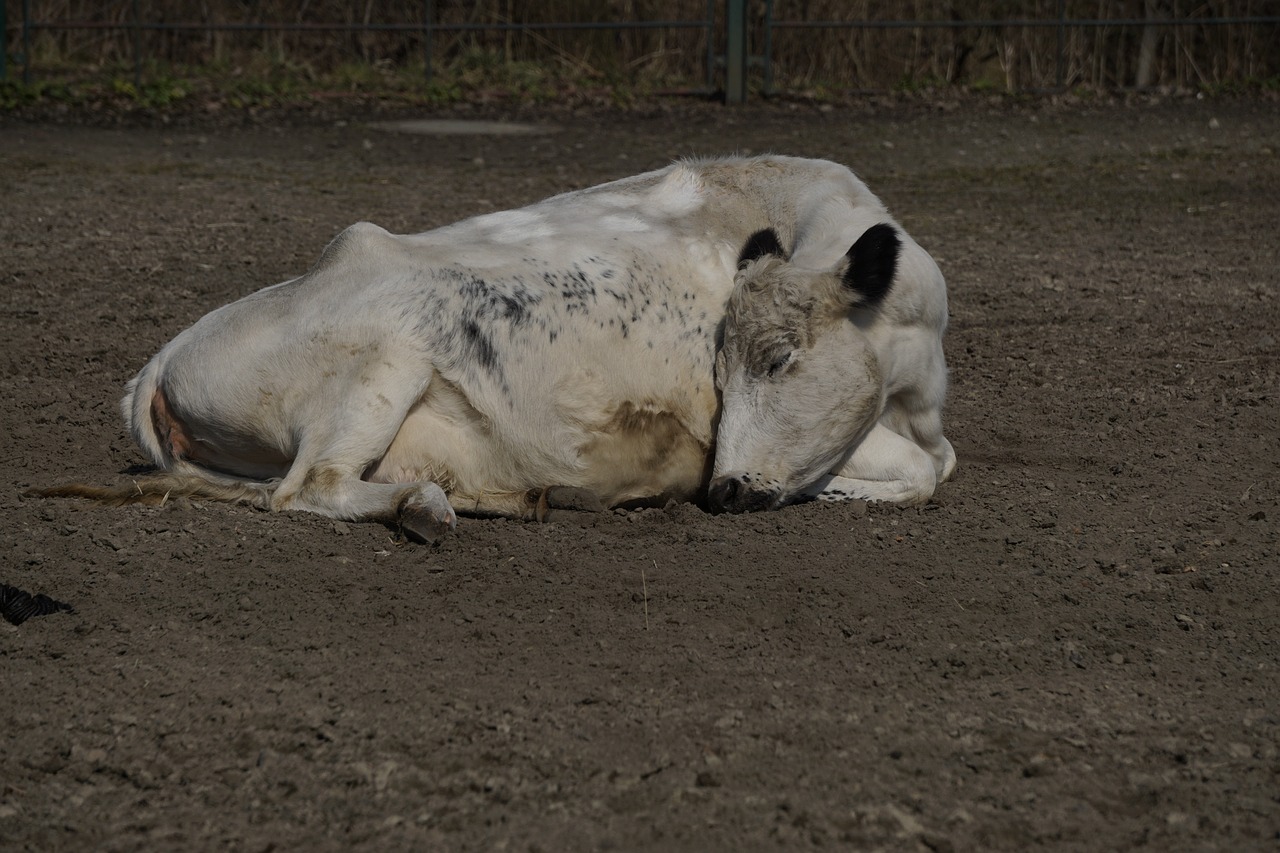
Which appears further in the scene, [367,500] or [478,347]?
[478,347]

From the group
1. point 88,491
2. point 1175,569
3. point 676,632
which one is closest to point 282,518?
point 88,491

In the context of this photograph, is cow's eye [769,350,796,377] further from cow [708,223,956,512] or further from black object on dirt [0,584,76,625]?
black object on dirt [0,584,76,625]

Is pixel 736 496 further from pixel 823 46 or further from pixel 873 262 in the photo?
pixel 823 46

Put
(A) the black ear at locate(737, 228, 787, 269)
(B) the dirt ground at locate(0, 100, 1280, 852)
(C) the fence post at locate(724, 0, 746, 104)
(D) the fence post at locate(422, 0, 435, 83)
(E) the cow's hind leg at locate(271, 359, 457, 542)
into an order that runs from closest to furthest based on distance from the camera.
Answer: (B) the dirt ground at locate(0, 100, 1280, 852) < (E) the cow's hind leg at locate(271, 359, 457, 542) < (A) the black ear at locate(737, 228, 787, 269) < (C) the fence post at locate(724, 0, 746, 104) < (D) the fence post at locate(422, 0, 435, 83)

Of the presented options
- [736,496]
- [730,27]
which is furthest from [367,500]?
[730,27]

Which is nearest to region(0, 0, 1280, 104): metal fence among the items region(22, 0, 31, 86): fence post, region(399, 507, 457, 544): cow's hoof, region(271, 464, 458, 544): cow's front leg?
region(22, 0, 31, 86): fence post

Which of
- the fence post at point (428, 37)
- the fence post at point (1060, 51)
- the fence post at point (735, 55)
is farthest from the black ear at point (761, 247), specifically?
the fence post at point (1060, 51)

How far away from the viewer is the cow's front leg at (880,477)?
476 centimetres

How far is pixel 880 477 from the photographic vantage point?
4.80 m

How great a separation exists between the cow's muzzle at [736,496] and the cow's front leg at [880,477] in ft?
0.90

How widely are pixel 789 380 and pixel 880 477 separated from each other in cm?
59

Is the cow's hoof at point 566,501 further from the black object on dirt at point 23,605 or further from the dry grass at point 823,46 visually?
the dry grass at point 823,46

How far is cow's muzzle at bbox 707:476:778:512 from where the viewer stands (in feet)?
14.6

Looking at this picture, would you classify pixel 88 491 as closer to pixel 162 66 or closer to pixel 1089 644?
pixel 1089 644
